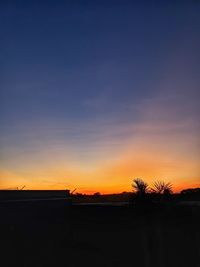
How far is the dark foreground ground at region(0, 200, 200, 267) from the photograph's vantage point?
27228 mm

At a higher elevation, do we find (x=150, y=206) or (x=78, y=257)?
(x=150, y=206)

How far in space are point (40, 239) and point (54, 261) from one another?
5.90 m

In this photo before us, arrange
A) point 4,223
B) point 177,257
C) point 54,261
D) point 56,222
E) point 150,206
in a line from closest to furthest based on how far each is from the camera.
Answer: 1. point 177,257
2. point 54,261
3. point 150,206
4. point 4,223
5. point 56,222

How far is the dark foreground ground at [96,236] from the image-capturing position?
2723cm

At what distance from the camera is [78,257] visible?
95.8 feet

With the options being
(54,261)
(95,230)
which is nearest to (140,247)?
(54,261)

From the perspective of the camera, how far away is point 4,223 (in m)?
34.5

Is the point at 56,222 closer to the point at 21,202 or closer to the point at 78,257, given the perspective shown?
the point at 21,202

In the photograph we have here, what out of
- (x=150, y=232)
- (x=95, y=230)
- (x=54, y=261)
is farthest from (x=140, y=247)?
(x=95, y=230)

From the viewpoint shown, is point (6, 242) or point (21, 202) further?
point (21, 202)

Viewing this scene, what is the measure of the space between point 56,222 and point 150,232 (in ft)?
28.5

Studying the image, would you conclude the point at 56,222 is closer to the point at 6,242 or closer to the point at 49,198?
the point at 49,198

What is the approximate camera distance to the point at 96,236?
33.9 meters

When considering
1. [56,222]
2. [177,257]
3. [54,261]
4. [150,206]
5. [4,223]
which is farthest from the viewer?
[56,222]
